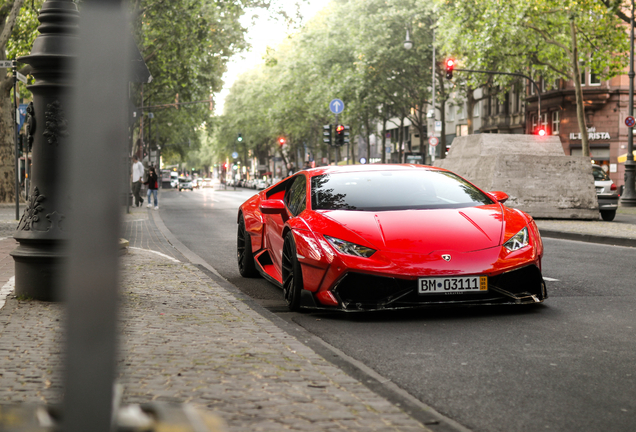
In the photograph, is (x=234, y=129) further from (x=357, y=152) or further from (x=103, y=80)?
(x=103, y=80)

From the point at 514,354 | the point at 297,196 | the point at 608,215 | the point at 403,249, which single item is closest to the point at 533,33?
the point at 608,215

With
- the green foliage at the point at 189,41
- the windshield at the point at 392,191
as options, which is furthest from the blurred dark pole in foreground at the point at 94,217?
the green foliage at the point at 189,41

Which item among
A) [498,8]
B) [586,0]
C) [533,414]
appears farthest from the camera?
[498,8]

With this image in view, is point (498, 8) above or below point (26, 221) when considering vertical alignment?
above

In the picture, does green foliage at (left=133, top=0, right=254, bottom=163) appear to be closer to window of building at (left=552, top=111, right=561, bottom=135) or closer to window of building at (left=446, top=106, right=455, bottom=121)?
window of building at (left=552, top=111, right=561, bottom=135)

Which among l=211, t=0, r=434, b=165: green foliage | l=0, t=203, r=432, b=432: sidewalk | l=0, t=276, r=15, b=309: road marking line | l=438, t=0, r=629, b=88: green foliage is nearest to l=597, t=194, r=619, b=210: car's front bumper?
l=438, t=0, r=629, b=88: green foliage

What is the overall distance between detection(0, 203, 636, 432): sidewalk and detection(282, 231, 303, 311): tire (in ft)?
1.23

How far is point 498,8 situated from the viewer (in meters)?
33.4

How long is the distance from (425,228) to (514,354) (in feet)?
5.46

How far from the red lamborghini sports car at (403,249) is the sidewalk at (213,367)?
2.03ft

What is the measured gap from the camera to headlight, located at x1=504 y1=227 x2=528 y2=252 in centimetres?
644

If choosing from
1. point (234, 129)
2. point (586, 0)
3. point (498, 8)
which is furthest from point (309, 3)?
point (234, 129)

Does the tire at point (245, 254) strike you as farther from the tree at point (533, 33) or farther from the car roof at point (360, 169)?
the tree at point (533, 33)

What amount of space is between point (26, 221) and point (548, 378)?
14.5 ft
